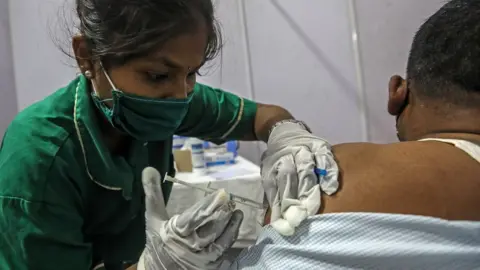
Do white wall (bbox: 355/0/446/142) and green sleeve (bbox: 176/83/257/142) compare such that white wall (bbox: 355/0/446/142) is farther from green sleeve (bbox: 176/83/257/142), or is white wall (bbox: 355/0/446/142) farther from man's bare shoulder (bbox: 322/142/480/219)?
man's bare shoulder (bbox: 322/142/480/219)

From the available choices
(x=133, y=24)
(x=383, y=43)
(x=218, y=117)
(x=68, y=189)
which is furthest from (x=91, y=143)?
(x=383, y=43)

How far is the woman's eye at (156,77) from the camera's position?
95cm

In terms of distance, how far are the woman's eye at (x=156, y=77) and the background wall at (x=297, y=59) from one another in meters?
1.28

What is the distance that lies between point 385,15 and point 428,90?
4.38ft

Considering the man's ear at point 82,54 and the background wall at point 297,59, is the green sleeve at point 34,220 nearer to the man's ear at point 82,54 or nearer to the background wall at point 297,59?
the man's ear at point 82,54

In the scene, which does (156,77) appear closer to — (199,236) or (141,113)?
(141,113)

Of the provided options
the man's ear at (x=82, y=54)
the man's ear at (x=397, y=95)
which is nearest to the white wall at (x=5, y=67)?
the man's ear at (x=82, y=54)

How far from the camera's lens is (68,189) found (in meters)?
0.95

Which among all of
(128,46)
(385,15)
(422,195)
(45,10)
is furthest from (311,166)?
(45,10)

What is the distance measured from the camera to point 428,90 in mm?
837

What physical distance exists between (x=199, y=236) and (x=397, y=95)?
0.44 metres

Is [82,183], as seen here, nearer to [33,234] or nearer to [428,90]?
[33,234]

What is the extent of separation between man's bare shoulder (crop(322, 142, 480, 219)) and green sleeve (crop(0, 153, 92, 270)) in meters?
0.49

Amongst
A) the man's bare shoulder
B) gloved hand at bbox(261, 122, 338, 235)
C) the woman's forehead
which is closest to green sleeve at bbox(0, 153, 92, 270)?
the woman's forehead
